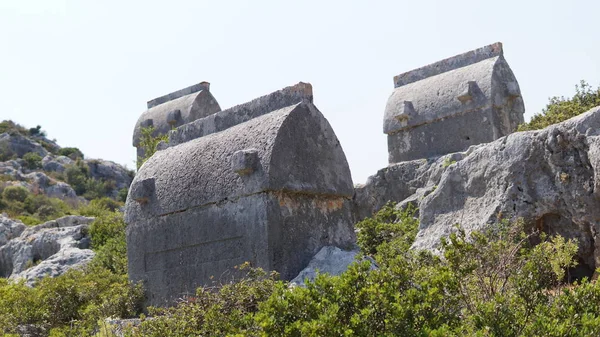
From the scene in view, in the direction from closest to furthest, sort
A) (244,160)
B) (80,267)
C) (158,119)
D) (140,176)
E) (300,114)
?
(244,160)
(300,114)
(140,176)
(80,267)
(158,119)

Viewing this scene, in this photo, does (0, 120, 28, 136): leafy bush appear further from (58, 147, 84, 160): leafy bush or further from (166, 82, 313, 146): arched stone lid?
(166, 82, 313, 146): arched stone lid

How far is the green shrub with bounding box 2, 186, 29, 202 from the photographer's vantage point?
33.0 m

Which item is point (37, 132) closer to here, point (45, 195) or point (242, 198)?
point (45, 195)

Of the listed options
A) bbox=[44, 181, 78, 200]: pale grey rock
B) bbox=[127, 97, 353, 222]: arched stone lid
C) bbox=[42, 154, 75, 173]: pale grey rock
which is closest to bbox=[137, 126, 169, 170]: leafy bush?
bbox=[127, 97, 353, 222]: arched stone lid

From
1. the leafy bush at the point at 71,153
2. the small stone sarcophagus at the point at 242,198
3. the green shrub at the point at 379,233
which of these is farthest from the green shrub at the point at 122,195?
the small stone sarcophagus at the point at 242,198

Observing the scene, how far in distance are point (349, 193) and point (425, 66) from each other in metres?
7.61

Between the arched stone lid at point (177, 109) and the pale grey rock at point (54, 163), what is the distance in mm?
25332

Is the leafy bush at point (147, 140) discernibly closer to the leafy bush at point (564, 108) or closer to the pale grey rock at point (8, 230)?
the pale grey rock at point (8, 230)

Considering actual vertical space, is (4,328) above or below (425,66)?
below

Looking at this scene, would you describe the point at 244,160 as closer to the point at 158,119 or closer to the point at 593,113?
the point at 593,113

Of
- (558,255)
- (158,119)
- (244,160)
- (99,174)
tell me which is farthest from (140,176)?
(99,174)

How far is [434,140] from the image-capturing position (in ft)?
47.2

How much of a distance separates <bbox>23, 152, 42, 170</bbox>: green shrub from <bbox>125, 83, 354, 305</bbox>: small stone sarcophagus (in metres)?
35.7

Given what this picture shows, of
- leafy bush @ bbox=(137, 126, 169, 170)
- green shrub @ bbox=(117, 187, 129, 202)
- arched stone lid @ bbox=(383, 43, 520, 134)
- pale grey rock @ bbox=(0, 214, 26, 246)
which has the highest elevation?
green shrub @ bbox=(117, 187, 129, 202)
